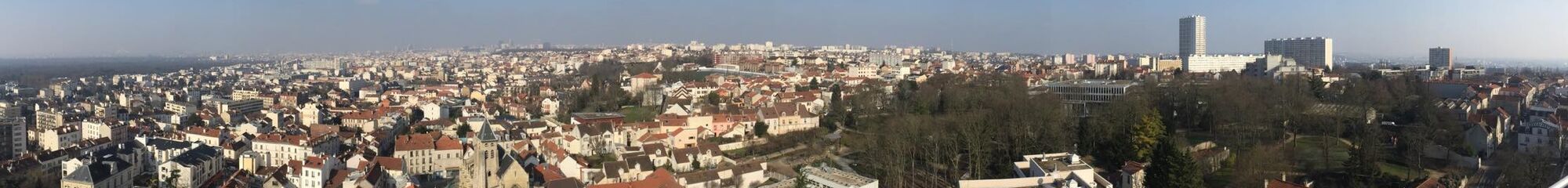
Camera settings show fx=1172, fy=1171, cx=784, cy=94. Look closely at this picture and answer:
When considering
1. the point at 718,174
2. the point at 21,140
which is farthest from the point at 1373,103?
the point at 21,140

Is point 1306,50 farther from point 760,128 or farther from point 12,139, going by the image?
point 12,139

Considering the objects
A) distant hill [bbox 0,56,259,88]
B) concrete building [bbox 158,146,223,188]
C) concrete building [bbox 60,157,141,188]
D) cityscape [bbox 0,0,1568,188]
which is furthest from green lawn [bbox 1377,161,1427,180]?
distant hill [bbox 0,56,259,88]

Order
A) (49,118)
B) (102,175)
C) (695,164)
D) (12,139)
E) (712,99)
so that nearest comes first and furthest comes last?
(102,175), (695,164), (12,139), (712,99), (49,118)

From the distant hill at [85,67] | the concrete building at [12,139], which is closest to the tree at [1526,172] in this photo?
the concrete building at [12,139]

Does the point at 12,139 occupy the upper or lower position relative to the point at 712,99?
lower

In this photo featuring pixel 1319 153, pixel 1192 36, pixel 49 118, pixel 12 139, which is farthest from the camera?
pixel 1192 36

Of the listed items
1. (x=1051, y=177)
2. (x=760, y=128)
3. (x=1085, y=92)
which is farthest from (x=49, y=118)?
(x=1051, y=177)

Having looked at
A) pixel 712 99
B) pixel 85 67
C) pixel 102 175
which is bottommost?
pixel 102 175

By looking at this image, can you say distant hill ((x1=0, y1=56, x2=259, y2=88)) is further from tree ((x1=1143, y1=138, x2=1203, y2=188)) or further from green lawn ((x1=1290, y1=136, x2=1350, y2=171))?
tree ((x1=1143, y1=138, x2=1203, y2=188))
